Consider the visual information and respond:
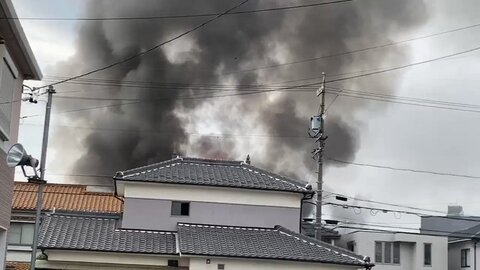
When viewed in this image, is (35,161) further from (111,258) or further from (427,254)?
(427,254)

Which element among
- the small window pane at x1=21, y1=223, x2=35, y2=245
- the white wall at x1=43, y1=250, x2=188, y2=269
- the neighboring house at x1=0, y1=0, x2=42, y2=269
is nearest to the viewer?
the neighboring house at x1=0, y1=0, x2=42, y2=269

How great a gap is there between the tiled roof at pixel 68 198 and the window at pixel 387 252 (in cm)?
1590

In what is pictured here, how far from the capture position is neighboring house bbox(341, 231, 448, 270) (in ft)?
125

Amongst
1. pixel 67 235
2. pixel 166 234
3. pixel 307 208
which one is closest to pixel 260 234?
pixel 166 234

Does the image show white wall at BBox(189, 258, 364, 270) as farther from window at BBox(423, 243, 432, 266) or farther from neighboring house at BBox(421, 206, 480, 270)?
window at BBox(423, 243, 432, 266)

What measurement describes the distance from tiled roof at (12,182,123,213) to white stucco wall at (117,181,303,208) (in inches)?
308

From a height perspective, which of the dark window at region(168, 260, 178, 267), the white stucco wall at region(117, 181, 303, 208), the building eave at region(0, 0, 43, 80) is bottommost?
the dark window at region(168, 260, 178, 267)

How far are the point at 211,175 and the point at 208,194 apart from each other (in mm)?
1080

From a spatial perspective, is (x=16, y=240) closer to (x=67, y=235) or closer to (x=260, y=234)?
(x=67, y=235)

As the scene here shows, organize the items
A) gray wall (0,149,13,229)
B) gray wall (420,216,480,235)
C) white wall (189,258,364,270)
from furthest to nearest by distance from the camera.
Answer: gray wall (420,216,480,235), white wall (189,258,364,270), gray wall (0,149,13,229)

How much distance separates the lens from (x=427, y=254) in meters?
38.4

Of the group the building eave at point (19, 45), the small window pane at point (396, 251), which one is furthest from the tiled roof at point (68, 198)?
the small window pane at point (396, 251)

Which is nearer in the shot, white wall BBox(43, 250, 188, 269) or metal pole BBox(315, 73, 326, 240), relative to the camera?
white wall BBox(43, 250, 188, 269)

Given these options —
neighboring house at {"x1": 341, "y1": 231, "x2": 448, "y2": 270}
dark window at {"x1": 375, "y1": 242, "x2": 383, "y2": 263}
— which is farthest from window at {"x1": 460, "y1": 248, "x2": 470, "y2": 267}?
dark window at {"x1": 375, "y1": 242, "x2": 383, "y2": 263}
